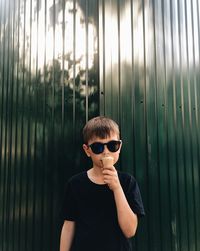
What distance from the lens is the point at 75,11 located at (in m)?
3.24

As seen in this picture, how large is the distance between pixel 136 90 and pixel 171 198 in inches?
50.0

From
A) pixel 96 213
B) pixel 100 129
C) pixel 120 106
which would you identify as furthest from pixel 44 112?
pixel 96 213

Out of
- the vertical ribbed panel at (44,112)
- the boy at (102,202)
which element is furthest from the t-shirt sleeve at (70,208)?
the vertical ribbed panel at (44,112)

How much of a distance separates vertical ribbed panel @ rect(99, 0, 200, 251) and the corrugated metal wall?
1cm

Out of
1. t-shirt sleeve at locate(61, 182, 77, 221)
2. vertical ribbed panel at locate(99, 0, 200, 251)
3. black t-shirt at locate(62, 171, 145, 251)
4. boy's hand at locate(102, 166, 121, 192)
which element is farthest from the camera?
vertical ribbed panel at locate(99, 0, 200, 251)

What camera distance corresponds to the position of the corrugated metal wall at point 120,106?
3047 mm

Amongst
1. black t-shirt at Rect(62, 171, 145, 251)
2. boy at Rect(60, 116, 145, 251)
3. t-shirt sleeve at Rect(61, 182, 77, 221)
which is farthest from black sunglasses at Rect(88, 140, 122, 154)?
t-shirt sleeve at Rect(61, 182, 77, 221)

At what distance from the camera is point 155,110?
3174 millimetres

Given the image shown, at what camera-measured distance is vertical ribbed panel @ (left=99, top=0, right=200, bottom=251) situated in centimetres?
302

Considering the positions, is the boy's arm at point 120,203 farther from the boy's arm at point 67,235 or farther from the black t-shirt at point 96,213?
the boy's arm at point 67,235

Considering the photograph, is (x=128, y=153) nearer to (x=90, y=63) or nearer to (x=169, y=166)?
(x=169, y=166)

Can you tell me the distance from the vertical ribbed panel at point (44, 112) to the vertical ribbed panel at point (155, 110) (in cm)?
25

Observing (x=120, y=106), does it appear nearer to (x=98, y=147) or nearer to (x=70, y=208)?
(x=98, y=147)

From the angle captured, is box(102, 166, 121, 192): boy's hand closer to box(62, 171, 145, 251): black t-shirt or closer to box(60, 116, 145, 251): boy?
box(60, 116, 145, 251): boy
